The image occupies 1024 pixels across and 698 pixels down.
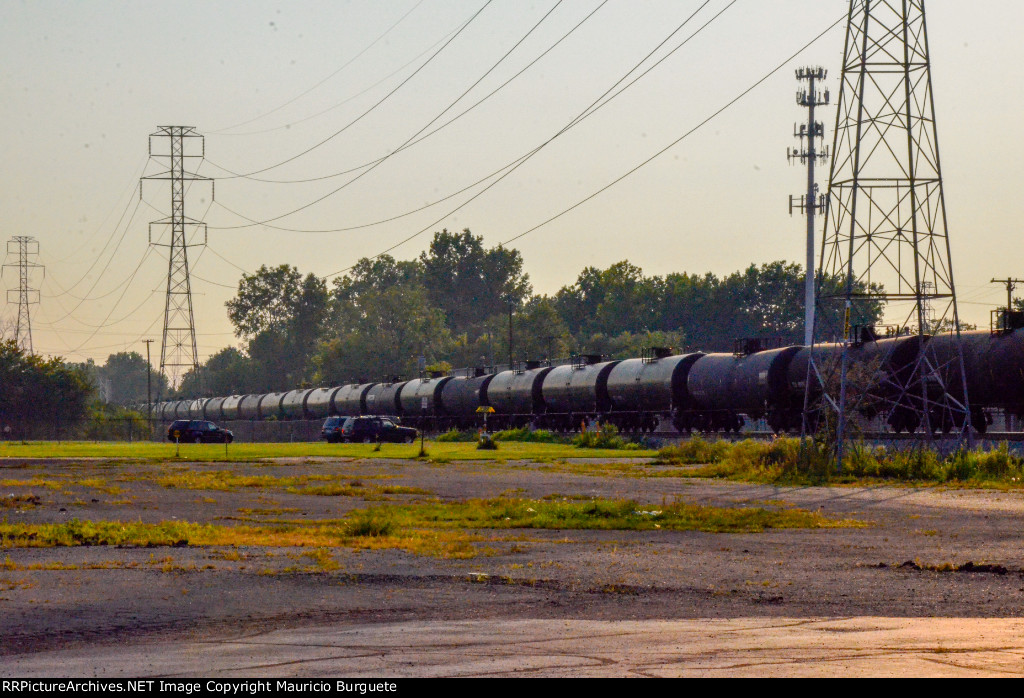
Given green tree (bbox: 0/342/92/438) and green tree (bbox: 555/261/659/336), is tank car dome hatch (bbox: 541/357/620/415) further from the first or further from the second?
green tree (bbox: 555/261/659/336)

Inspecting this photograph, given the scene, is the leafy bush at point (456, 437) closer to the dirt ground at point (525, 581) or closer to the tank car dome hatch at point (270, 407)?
the tank car dome hatch at point (270, 407)

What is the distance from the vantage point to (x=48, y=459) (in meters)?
47.8

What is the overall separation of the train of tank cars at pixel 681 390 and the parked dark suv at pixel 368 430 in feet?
20.1

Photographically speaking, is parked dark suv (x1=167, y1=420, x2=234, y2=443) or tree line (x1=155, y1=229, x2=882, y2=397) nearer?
parked dark suv (x1=167, y1=420, x2=234, y2=443)

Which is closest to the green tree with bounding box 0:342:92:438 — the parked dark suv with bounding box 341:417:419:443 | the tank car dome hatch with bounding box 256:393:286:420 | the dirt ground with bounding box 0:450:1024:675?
the tank car dome hatch with bounding box 256:393:286:420

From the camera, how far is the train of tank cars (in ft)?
117

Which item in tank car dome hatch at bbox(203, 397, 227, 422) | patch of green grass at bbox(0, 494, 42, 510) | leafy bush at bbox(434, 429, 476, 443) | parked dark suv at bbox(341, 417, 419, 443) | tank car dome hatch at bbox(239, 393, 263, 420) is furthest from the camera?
tank car dome hatch at bbox(203, 397, 227, 422)

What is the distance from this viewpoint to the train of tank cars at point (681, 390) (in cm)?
3562

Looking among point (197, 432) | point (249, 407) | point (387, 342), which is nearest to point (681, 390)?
point (197, 432)

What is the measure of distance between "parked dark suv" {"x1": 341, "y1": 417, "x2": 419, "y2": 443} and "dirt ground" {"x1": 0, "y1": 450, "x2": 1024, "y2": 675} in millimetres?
46125

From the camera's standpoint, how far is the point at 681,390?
5291cm

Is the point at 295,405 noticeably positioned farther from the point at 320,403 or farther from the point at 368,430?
the point at 368,430

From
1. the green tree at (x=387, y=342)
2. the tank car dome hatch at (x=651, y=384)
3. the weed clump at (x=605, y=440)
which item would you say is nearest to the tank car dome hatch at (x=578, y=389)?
the tank car dome hatch at (x=651, y=384)

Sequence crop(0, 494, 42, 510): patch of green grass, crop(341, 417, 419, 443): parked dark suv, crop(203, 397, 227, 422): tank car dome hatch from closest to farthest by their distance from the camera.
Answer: crop(0, 494, 42, 510): patch of green grass < crop(341, 417, 419, 443): parked dark suv < crop(203, 397, 227, 422): tank car dome hatch
